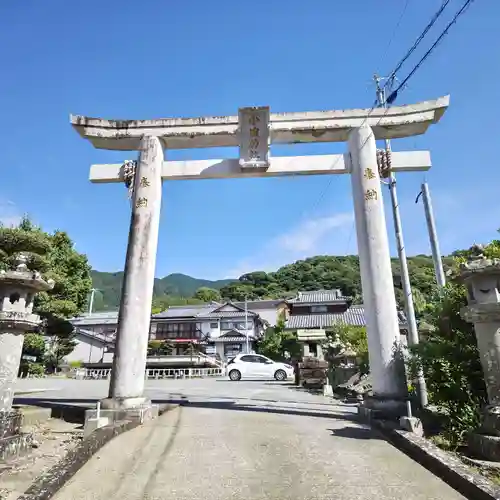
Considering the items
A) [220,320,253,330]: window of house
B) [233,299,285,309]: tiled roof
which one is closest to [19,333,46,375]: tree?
[220,320,253,330]: window of house

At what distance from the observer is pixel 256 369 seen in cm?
2472

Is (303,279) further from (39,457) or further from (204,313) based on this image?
(39,457)

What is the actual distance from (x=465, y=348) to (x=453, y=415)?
1.14m

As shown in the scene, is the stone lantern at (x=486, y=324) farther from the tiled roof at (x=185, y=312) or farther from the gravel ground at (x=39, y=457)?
the tiled roof at (x=185, y=312)

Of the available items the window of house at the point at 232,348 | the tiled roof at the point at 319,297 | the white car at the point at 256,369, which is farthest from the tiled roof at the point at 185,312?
the white car at the point at 256,369

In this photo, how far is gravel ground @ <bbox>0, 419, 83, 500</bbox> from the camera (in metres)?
4.48

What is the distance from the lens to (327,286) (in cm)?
8769

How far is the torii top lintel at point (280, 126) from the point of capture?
907 centimetres

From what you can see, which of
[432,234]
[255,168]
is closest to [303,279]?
[432,234]

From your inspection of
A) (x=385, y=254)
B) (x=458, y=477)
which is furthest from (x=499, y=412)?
(x=385, y=254)

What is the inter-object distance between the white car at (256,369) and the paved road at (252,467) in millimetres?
17935

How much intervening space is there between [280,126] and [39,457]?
8.39 metres

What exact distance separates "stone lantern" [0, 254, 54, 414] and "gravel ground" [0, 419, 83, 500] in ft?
Result: 2.79

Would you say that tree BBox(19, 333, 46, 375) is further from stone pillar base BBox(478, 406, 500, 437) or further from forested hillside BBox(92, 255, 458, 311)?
forested hillside BBox(92, 255, 458, 311)
